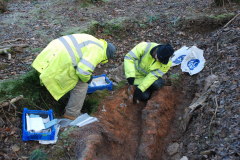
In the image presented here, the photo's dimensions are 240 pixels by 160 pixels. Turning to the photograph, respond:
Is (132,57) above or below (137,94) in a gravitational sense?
above

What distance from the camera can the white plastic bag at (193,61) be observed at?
4.66 meters

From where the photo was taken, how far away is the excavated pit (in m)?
2.86

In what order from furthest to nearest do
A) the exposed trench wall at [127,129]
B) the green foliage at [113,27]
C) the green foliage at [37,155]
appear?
the green foliage at [113,27] < the exposed trench wall at [127,129] < the green foliage at [37,155]

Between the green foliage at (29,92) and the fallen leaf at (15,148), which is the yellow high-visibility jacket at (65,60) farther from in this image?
the fallen leaf at (15,148)

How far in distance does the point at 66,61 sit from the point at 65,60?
1.0 inches

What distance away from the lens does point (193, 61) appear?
15.9 ft

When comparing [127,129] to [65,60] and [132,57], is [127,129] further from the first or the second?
[65,60]

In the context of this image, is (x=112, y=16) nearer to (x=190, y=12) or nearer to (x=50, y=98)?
(x=190, y=12)

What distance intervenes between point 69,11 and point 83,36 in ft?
18.1

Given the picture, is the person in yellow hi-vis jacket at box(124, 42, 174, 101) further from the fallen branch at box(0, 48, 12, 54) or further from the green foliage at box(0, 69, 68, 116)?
the fallen branch at box(0, 48, 12, 54)

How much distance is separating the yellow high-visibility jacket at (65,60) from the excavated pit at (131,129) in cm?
98

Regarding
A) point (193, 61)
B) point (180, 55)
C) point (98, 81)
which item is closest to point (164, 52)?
point (193, 61)

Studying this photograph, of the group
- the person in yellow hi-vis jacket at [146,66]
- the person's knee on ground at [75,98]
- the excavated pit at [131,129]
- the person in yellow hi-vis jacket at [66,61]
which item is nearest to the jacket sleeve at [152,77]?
the person in yellow hi-vis jacket at [146,66]

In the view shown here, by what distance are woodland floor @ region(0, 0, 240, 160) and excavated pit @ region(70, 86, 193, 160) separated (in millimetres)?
20
